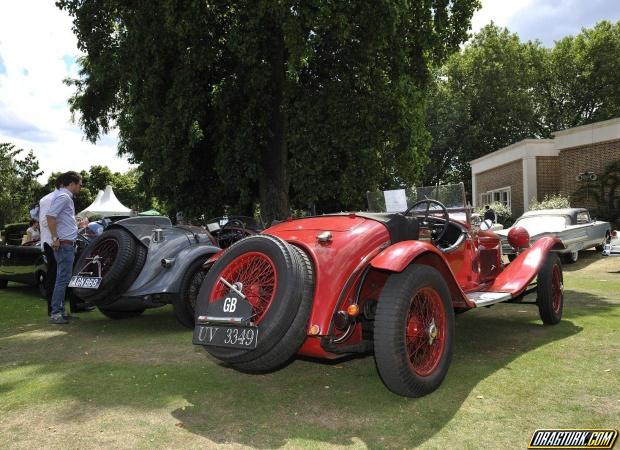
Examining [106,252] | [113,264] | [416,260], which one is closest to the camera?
[416,260]

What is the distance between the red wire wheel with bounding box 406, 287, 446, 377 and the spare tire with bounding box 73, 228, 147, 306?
343 cm

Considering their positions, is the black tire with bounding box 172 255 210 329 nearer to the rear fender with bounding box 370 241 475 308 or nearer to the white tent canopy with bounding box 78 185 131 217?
the rear fender with bounding box 370 241 475 308

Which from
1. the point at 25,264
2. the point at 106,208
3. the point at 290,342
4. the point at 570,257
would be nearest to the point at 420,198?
the point at 290,342

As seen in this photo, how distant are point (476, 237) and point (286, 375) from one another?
2714 millimetres

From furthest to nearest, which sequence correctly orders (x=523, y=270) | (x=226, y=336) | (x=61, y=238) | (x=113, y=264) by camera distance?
(x=61, y=238) < (x=113, y=264) < (x=523, y=270) < (x=226, y=336)

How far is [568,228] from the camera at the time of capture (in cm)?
1265

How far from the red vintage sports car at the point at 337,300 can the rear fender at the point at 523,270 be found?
754 millimetres

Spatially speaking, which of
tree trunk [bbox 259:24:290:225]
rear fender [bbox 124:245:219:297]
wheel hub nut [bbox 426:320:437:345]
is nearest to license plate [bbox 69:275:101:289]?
rear fender [bbox 124:245:219:297]

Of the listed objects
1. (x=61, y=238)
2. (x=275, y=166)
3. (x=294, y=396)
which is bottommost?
(x=294, y=396)

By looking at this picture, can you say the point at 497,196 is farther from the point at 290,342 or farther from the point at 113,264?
the point at 290,342

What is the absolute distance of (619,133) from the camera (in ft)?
59.8

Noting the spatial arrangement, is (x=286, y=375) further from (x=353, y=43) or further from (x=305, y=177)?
(x=353, y=43)

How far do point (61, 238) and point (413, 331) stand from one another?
4.75 metres

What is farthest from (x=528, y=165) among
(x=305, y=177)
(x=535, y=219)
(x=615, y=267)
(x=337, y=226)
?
(x=337, y=226)
